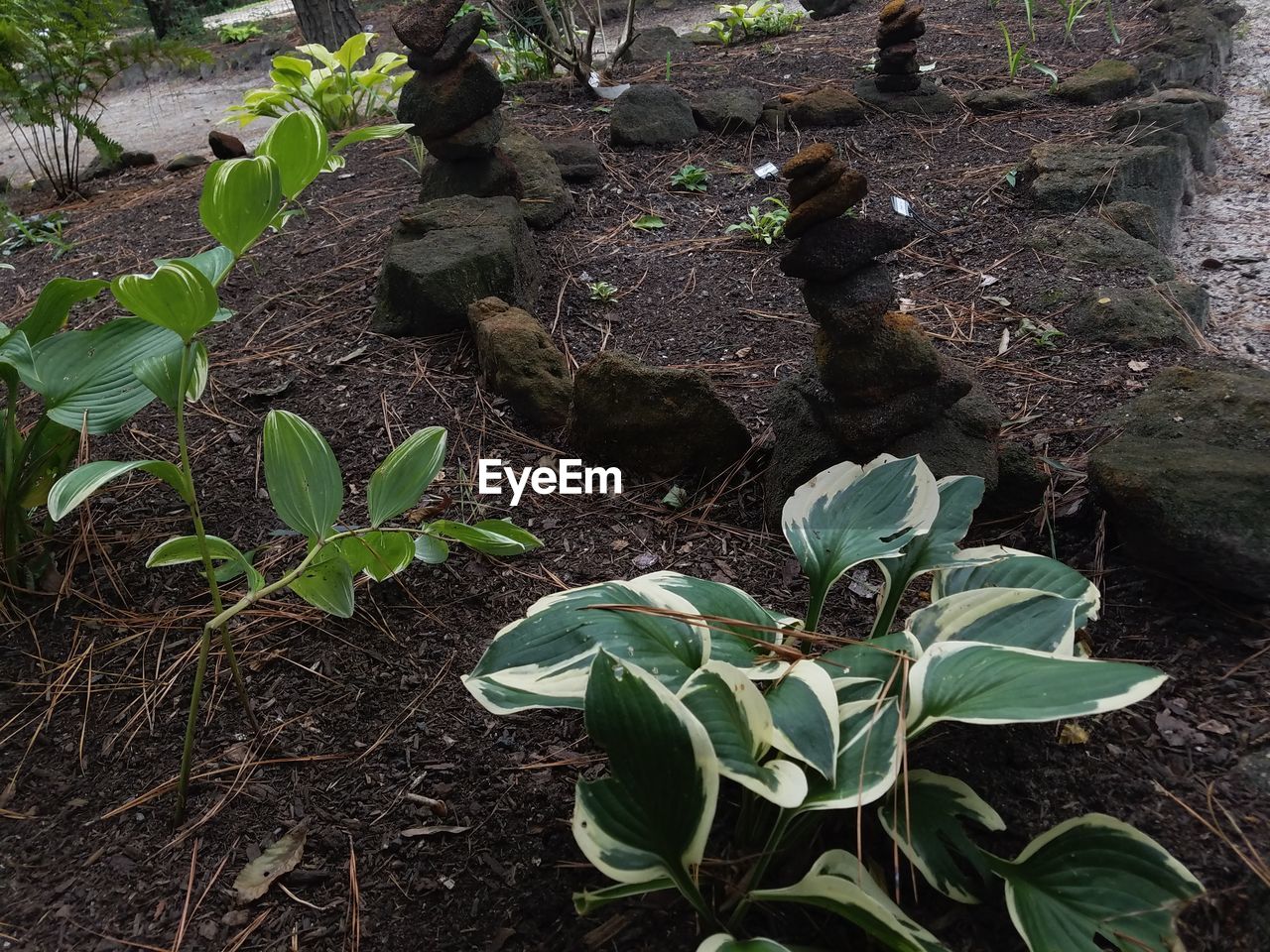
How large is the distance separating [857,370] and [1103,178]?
7.25 ft

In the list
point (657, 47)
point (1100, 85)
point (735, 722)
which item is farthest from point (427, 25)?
point (657, 47)

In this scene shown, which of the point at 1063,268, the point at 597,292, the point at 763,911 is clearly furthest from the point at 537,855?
the point at 1063,268

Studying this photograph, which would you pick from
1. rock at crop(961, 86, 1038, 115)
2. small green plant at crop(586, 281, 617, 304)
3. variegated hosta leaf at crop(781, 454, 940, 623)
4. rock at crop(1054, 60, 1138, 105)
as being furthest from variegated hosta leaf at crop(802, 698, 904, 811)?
rock at crop(1054, 60, 1138, 105)

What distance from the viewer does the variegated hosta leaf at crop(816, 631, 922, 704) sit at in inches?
48.6

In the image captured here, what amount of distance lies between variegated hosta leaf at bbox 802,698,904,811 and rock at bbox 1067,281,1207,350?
73.3 inches

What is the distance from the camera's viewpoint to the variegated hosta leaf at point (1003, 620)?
49.6 inches

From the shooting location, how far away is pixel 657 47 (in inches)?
242

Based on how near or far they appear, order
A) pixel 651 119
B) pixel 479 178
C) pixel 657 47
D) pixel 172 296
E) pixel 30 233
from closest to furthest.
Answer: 1. pixel 172 296
2. pixel 479 178
3. pixel 30 233
4. pixel 651 119
5. pixel 657 47

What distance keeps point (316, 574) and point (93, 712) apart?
1.75 ft

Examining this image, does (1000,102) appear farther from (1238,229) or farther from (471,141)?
Result: (471,141)

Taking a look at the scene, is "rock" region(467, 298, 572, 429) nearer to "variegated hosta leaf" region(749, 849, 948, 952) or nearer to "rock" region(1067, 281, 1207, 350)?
"variegated hosta leaf" region(749, 849, 948, 952)

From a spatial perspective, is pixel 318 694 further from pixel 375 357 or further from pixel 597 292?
pixel 597 292

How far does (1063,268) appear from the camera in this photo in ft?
9.64

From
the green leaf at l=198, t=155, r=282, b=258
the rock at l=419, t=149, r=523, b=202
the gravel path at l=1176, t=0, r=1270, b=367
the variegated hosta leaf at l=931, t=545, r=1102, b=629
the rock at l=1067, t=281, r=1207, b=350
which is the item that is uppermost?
the green leaf at l=198, t=155, r=282, b=258
